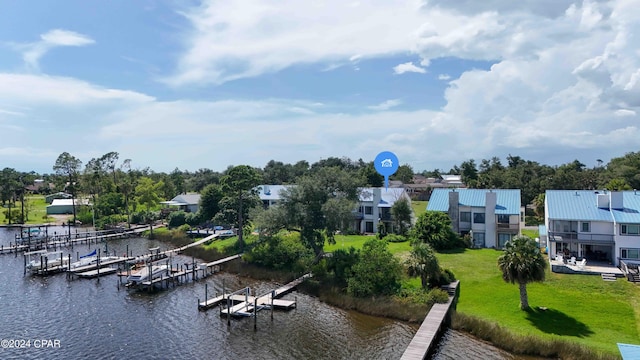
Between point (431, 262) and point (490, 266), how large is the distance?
10.8 metres

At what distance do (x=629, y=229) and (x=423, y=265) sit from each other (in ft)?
76.0

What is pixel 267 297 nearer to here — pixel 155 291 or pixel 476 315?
pixel 155 291

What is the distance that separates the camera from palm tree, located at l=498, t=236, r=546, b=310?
3384 centimetres

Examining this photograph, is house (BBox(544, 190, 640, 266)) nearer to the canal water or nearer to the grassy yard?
the grassy yard

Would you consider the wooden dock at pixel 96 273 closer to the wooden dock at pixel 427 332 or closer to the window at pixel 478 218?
the wooden dock at pixel 427 332

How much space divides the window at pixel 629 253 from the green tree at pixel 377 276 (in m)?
23.3

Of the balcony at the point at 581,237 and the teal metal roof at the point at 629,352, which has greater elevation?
the balcony at the point at 581,237

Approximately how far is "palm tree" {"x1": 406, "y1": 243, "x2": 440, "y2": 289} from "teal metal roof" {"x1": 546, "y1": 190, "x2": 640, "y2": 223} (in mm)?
18170

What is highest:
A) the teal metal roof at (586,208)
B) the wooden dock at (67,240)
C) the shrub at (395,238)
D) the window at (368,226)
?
the teal metal roof at (586,208)

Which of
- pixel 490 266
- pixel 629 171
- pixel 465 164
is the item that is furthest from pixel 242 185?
pixel 465 164

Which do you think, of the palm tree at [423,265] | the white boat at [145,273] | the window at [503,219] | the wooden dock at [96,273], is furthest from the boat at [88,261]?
the window at [503,219]

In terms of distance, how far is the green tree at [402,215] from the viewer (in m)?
64.2

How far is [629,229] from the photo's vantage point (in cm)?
4469

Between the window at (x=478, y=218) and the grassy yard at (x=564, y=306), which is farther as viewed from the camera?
the window at (x=478, y=218)
